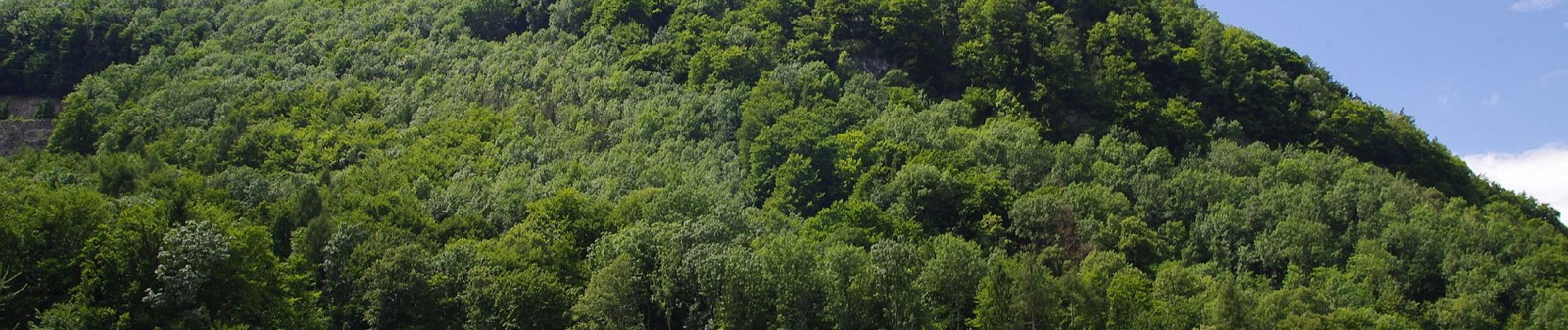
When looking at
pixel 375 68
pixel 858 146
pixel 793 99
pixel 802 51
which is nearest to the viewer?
pixel 858 146

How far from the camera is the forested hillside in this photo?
6812 cm

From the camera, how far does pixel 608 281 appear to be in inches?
2692

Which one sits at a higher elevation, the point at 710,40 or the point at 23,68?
the point at 710,40

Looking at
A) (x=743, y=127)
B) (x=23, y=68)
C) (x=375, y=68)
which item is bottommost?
(x=23, y=68)

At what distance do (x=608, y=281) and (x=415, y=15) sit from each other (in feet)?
251

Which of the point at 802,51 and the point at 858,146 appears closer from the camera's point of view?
the point at 858,146

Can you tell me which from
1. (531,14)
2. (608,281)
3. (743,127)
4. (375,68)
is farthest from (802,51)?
(608,281)

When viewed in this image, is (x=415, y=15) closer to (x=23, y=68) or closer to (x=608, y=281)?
(x=23, y=68)

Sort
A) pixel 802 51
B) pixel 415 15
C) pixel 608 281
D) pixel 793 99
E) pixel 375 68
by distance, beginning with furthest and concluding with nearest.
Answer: pixel 415 15 → pixel 375 68 → pixel 802 51 → pixel 793 99 → pixel 608 281

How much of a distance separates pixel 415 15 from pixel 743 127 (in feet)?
163

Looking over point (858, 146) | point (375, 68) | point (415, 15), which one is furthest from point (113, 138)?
point (858, 146)

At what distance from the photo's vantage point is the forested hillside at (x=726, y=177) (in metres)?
68.1

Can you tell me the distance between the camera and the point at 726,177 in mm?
96562

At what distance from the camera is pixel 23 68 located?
451ft
